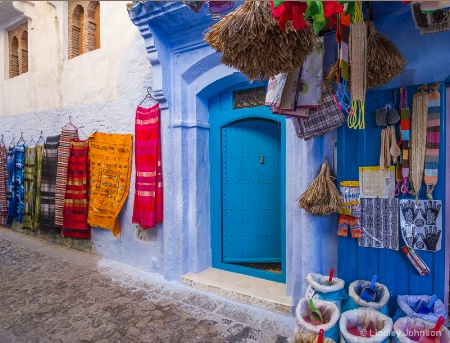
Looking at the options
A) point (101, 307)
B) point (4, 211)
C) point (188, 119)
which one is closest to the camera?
point (101, 307)

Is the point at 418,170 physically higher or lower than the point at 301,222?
higher

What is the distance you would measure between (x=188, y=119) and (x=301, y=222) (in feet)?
6.73

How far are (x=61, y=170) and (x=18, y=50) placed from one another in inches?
162

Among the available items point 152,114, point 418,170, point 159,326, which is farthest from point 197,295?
point 418,170

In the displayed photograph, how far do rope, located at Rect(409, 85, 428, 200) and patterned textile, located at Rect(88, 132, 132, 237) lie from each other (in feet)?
11.9

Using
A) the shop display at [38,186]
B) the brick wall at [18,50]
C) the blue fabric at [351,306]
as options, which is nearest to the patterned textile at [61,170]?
the shop display at [38,186]

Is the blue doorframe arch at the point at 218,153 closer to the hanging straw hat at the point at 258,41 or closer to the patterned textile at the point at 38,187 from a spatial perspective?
the hanging straw hat at the point at 258,41

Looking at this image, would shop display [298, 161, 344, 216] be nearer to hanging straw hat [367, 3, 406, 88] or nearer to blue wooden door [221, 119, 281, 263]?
hanging straw hat [367, 3, 406, 88]

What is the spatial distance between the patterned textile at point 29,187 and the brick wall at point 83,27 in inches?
93.7

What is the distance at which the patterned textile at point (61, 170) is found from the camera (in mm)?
5203

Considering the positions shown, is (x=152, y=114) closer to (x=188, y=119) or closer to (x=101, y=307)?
(x=188, y=119)

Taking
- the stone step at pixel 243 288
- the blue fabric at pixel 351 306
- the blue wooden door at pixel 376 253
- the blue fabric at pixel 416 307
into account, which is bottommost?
the stone step at pixel 243 288

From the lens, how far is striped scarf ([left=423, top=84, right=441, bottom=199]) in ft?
7.42

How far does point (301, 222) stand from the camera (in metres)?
2.92
